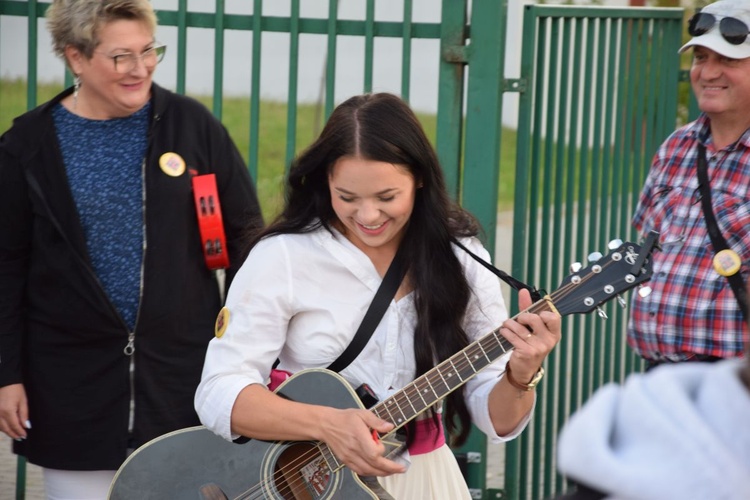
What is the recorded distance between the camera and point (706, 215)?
3723mm

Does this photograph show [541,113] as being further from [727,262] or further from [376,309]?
[376,309]

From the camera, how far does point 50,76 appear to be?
4738 mm

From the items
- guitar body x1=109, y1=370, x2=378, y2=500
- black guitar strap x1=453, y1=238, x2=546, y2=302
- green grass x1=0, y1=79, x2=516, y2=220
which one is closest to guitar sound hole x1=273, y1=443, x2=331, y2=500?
guitar body x1=109, y1=370, x2=378, y2=500

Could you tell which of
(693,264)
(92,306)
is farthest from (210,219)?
(693,264)

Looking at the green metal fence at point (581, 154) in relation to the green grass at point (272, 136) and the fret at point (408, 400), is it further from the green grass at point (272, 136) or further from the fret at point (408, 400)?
the green grass at point (272, 136)

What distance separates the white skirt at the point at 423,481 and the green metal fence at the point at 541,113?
1.48 m

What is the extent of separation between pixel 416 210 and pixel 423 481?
708 mm

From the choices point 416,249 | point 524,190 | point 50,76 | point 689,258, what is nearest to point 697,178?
point 689,258

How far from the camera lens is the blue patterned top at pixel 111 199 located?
141 inches

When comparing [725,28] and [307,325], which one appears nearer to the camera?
[307,325]

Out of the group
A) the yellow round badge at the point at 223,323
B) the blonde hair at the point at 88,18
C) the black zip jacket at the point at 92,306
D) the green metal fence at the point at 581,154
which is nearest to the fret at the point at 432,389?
the yellow round badge at the point at 223,323

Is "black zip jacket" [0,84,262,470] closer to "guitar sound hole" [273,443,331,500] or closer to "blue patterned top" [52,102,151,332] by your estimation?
"blue patterned top" [52,102,151,332]

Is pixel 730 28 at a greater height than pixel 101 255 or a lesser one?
greater

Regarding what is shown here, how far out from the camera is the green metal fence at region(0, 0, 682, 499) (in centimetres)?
428
